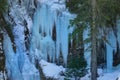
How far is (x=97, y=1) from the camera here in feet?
66.6

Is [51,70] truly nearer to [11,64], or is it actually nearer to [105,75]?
[11,64]

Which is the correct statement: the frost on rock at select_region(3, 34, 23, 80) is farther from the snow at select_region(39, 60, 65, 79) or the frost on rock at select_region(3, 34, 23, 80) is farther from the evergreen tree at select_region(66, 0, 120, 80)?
the evergreen tree at select_region(66, 0, 120, 80)

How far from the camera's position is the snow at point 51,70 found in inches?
948

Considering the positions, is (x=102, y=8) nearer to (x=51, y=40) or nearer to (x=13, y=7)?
(x=51, y=40)

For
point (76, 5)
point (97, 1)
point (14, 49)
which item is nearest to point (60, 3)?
point (76, 5)

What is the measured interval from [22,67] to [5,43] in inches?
67.5

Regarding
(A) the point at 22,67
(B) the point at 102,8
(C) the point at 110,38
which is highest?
(B) the point at 102,8

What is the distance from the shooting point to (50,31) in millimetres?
25078

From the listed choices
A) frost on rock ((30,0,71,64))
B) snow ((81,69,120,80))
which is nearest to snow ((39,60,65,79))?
frost on rock ((30,0,71,64))

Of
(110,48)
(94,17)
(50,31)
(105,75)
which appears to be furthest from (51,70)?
(94,17)

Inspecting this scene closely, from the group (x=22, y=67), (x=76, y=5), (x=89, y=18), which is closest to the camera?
(x=89, y=18)

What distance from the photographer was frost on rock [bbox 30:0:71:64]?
976 inches

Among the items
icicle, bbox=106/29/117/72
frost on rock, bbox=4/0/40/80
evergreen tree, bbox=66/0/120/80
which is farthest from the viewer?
frost on rock, bbox=4/0/40/80

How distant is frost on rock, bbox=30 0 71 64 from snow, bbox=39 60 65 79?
15.7 inches
